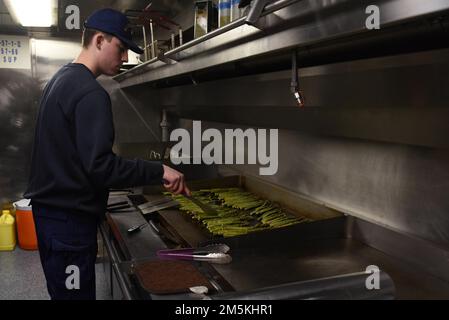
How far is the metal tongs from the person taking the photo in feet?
5.03

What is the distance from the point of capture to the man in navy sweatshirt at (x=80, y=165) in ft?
5.10

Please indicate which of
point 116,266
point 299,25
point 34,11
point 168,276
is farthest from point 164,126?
point 299,25

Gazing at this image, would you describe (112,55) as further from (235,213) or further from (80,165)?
(235,213)

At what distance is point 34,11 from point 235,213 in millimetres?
2631

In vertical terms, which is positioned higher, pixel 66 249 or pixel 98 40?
pixel 98 40

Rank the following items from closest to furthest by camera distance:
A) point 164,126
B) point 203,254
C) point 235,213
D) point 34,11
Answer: point 203,254 < point 235,213 < point 34,11 < point 164,126

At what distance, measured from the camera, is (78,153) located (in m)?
1.62

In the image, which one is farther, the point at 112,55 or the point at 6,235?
the point at 6,235

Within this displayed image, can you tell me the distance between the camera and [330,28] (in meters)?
0.96

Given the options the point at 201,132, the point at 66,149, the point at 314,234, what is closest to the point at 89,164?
the point at 66,149

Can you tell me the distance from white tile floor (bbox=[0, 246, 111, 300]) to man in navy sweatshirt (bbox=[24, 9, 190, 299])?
1064 millimetres

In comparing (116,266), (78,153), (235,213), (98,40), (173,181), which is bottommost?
(116,266)

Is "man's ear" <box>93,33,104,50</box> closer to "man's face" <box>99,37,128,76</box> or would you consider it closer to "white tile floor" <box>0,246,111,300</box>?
"man's face" <box>99,37,128,76</box>

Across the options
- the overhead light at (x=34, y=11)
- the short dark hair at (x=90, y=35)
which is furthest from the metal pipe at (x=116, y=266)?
the overhead light at (x=34, y=11)
